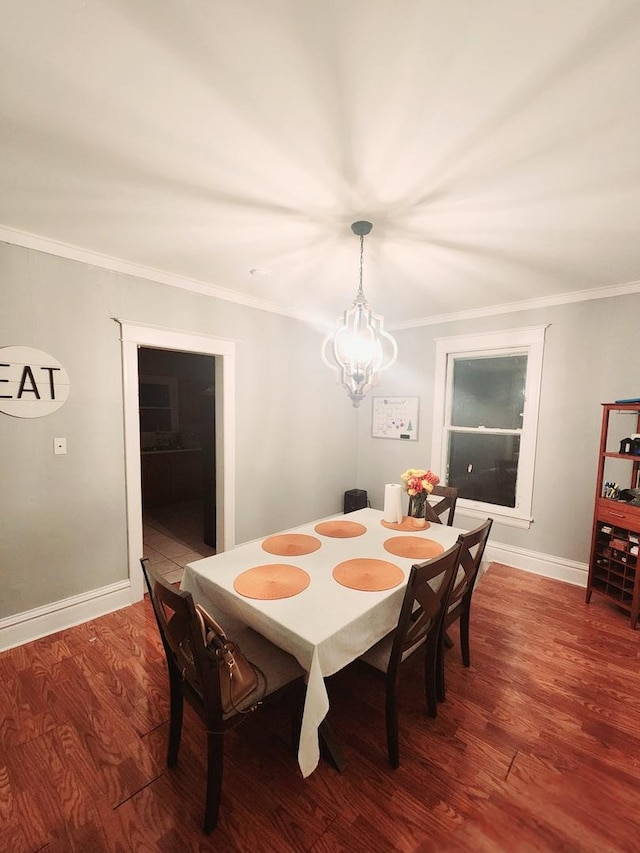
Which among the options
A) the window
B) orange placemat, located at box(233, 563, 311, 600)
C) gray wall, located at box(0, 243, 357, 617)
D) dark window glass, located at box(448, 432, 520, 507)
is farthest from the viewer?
the window

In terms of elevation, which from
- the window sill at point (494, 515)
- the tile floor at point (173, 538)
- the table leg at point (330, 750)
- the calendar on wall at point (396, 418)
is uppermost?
the calendar on wall at point (396, 418)

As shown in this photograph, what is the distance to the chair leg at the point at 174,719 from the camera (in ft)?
4.73

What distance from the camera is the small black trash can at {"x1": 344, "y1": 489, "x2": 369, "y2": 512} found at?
4234 mm

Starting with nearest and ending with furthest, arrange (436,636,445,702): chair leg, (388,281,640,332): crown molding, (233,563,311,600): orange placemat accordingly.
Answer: (233,563,311,600): orange placemat → (436,636,445,702): chair leg → (388,281,640,332): crown molding

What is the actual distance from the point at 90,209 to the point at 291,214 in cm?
106

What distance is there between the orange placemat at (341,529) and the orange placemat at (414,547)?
0.23 meters

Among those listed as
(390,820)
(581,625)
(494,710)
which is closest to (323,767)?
(390,820)

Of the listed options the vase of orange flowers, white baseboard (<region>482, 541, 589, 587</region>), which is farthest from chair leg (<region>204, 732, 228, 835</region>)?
white baseboard (<region>482, 541, 589, 587</region>)

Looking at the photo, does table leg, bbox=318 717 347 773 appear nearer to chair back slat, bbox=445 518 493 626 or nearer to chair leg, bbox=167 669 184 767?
chair leg, bbox=167 669 184 767

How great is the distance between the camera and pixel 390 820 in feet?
4.16

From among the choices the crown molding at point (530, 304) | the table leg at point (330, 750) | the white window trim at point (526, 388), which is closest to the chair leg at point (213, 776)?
the table leg at point (330, 750)

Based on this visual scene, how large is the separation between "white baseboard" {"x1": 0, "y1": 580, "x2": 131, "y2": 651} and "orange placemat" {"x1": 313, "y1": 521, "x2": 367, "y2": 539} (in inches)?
63.2

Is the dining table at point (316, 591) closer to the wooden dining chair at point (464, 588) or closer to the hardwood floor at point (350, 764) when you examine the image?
the wooden dining chair at point (464, 588)

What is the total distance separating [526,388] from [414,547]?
7.08 ft
